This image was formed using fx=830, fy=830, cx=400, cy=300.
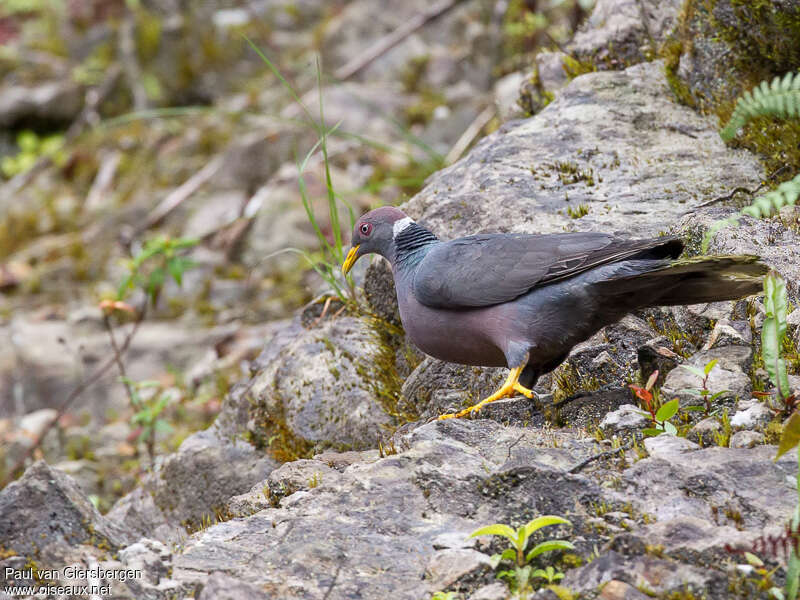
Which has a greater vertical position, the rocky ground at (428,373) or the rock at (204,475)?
the rocky ground at (428,373)

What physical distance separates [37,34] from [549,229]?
12.8 meters

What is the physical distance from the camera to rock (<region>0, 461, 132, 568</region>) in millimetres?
4215

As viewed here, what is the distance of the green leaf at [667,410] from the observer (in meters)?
3.51

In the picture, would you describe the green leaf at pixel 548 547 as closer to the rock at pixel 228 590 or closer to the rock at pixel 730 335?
the rock at pixel 228 590

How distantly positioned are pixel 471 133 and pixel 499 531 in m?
7.14

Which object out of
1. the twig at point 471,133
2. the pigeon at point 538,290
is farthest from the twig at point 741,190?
the twig at point 471,133

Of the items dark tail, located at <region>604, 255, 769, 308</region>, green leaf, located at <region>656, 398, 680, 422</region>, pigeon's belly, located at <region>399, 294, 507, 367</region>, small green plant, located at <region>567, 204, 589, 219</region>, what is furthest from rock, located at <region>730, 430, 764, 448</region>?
small green plant, located at <region>567, 204, 589, 219</region>

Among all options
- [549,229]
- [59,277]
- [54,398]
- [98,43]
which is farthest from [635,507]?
[98,43]

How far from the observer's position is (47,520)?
4297 millimetres

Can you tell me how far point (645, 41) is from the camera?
6.81 m

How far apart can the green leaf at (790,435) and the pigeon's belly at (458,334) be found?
1565 millimetres

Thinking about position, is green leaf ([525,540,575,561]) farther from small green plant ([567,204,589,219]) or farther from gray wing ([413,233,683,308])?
small green plant ([567,204,589,219])

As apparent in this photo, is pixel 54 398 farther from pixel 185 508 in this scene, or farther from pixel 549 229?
pixel 549 229

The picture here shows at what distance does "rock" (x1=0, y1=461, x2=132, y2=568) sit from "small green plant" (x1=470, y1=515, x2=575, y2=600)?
2361mm
